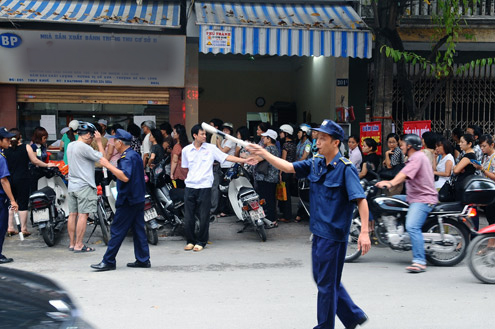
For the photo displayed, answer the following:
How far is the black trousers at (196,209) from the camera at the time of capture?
8.29 metres

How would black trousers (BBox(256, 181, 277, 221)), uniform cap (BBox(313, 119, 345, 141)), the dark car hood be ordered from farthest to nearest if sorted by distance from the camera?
black trousers (BBox(256, 181, 277, 221))
uniform cap (BBox(313, 119, 345, 141))
the dark car hood

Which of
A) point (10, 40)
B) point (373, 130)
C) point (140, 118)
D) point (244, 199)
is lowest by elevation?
point (244, 199)

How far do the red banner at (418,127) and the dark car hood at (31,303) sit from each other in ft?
27.2

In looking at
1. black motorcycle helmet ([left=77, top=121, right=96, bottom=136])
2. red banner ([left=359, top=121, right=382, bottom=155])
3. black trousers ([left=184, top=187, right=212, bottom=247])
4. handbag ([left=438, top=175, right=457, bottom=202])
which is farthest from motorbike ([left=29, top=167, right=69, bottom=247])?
handbag ([left=438, top=175, right=457, bottom=202])

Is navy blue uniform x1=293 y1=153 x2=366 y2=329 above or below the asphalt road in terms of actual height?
above

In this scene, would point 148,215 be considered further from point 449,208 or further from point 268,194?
point 449,208

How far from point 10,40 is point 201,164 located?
5588 millimetres

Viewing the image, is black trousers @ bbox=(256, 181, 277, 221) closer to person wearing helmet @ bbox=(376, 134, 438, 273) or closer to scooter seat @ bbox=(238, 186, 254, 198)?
scooter seat @ bbox=(238, 186, 254, 198)

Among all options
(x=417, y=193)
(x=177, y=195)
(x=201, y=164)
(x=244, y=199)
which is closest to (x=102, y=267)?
(x=201, y=164)

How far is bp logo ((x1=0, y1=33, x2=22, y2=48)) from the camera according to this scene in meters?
11.1

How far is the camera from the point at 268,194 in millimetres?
9680

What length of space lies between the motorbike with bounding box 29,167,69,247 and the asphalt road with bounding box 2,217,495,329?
0.99ft

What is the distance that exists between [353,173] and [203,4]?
7817 millimetres

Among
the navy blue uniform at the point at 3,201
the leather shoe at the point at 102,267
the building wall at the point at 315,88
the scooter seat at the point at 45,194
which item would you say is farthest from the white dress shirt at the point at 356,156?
the navy blue uniform at the point at 3,201
